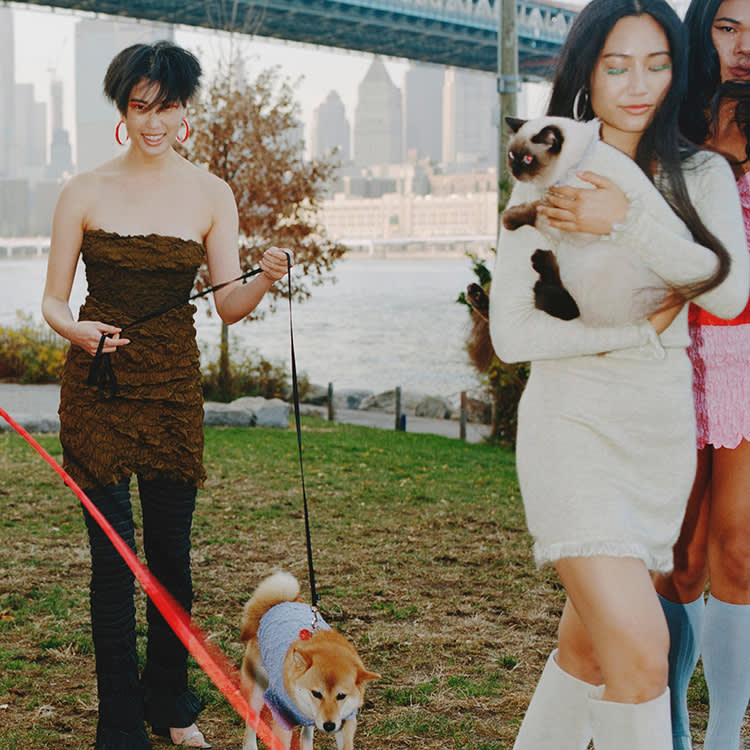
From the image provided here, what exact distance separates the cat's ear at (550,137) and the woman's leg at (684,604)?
975 millimetres

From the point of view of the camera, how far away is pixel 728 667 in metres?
2.21

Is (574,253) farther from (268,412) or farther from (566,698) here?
(268,412)

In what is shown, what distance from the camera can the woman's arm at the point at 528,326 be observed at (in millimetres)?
1722

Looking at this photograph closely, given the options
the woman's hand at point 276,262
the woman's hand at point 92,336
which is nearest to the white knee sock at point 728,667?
the woman's hand at point 276,262

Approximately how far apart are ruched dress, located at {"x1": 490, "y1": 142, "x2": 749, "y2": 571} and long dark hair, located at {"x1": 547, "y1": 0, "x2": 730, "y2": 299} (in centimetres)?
3

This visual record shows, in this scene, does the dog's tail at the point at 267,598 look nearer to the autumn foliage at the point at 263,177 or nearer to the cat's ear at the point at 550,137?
the cat's ear at the point at 550,137

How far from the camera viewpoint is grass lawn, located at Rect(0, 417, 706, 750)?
3053 millimetres

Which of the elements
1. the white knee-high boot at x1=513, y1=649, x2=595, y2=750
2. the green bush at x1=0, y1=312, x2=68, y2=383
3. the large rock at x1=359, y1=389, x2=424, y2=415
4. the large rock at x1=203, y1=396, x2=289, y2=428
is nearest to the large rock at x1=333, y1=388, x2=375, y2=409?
the large rock at x1=359, y1=389, x2=424, y2=415

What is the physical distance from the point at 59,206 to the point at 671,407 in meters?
1.69

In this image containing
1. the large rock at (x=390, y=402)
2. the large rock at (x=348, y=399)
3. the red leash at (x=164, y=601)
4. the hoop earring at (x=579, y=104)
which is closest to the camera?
the hoop earring at (x=579, y=104)

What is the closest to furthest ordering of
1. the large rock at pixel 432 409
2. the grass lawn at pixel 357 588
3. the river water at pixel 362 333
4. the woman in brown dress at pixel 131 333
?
the woman in brown dress at pixel 131 333 < the grass lawn at pixel 357 588 < the large rock at pixel 432 409 < the river water at pixel 362 333

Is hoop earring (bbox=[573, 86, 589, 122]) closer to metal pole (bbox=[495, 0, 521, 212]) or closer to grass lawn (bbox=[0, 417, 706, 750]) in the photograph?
grass lawn (bbox=[0, 417, 706, 750])

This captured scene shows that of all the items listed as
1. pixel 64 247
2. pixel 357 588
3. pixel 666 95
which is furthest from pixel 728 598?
pixel 357 588

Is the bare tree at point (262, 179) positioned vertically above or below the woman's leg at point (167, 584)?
above
